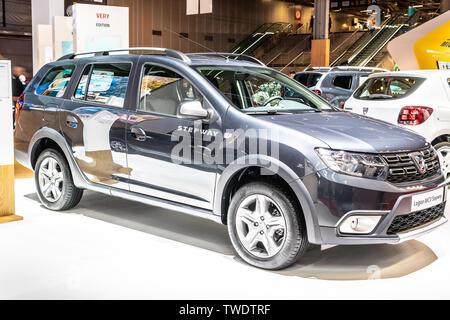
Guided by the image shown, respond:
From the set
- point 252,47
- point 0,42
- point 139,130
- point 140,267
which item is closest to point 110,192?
point 139,130

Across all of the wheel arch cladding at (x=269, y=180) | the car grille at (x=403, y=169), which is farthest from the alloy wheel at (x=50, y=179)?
the car grille at (x=403, y=169)

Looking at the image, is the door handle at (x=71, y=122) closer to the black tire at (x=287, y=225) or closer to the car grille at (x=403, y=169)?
the black tire at (x=287, y=225)

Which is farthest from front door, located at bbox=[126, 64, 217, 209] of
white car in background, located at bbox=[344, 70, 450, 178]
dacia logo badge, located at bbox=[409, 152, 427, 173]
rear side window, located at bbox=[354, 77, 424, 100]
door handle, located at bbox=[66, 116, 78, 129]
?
rear side window, located at bbox=[354, 77, 424, 100]

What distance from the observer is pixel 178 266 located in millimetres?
4039

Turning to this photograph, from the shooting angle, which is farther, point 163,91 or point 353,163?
point 163,91

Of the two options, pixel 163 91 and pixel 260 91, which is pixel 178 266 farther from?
pixel 260 91

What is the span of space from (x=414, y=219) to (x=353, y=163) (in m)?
0.67

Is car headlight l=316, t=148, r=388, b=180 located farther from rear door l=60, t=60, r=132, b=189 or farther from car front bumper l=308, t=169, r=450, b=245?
rear door l=60, t=60, r=132, b=189

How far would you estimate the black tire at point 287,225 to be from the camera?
3.71 meters

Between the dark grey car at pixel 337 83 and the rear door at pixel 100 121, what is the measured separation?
736cm

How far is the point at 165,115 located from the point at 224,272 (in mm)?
1350

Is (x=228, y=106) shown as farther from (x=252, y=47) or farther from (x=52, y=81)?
(x=252, y=47)

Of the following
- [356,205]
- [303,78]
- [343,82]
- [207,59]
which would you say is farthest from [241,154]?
[303,78]

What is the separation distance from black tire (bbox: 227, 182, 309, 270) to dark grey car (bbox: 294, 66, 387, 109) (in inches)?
320
